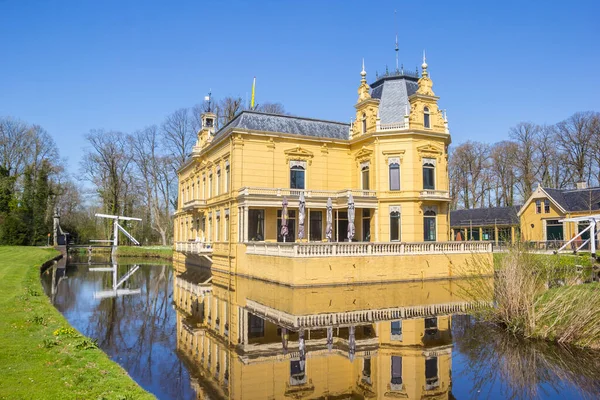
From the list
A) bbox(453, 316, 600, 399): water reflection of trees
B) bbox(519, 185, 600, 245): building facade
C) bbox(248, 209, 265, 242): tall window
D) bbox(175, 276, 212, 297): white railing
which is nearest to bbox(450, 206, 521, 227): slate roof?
bbox(519, 185, 600, 245): building facade

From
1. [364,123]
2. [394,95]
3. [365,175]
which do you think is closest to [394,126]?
[364,123]

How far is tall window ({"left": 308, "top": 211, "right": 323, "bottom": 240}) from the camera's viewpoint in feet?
88.1

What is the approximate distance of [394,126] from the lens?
26.7m

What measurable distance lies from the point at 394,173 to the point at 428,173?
212cm

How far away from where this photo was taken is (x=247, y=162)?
25656mm

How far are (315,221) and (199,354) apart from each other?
1780cm

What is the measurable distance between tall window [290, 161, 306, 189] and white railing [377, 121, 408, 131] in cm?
508

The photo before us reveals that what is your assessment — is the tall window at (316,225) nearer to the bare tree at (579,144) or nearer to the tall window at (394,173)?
the tall window at (394,173)

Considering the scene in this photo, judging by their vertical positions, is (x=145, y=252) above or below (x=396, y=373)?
above

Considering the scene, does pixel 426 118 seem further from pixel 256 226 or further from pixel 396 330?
pixel 396 330

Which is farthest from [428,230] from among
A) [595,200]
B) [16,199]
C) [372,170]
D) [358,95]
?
[16,199]

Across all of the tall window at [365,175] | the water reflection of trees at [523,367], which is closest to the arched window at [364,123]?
the tall window at [365,175]

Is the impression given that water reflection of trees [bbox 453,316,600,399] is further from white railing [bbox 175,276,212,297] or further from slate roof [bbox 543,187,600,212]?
slate roof [bbox 543,187,600,212]

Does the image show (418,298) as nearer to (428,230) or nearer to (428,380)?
(428,380)
